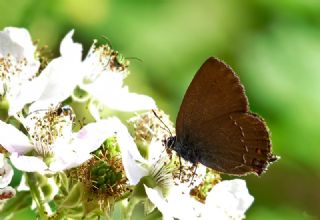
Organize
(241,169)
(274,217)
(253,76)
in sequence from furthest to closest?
(253,76) < (274,217) < (241,169)

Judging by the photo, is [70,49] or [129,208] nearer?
[129,208]

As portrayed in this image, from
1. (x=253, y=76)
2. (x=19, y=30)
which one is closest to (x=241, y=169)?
(x=19, y=30)

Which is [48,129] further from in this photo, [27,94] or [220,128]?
[220,128]

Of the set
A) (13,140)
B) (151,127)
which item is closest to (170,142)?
(151,127)

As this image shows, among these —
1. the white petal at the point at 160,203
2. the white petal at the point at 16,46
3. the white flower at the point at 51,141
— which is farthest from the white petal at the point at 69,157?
the white petal at the point at 16,46

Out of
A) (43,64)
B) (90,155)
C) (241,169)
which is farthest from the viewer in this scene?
(43,64)

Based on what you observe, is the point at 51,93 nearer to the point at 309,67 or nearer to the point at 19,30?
the point at 19,30
